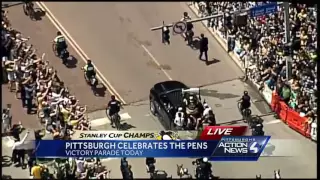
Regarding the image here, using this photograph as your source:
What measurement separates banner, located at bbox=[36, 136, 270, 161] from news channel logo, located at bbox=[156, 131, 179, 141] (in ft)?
1.66

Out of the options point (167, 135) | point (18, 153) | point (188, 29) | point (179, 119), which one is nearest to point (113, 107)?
point (179, 119)

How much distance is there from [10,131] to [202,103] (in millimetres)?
7269

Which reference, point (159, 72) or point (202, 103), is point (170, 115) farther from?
point (159, 72)

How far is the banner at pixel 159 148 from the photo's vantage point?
3050 centimetres

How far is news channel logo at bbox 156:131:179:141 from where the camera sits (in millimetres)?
31703

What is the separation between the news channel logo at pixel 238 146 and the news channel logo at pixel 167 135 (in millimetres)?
1883

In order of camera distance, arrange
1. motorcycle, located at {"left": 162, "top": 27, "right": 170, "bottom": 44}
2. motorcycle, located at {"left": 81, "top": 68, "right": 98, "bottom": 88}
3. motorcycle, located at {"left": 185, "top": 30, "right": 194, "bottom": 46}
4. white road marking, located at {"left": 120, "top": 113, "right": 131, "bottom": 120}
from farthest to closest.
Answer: motorcycle, located at {"left": 185, "top": 30, "right": 194, "bottom": 46} < motorcycle, located at {"left": 162, "top": 27, "right": 170, "bottom": 44} < motorcycle, located at {"left": 81, "top": 68, "right": 98, "bottom": 88} < white road marking, located at {"left": 120, "top": 113, "right": 131, "bottom": 120}

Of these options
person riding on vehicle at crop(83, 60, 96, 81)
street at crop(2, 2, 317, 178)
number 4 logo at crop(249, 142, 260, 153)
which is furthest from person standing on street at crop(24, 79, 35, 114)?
number 4 logo at crop(249, 142, 260, 153)

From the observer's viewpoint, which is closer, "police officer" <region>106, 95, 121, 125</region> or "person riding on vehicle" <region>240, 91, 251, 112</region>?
"police officer" <region>106, 95, 121, 125</region>

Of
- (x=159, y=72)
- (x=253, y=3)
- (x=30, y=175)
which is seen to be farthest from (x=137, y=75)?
(x=30, y=175)

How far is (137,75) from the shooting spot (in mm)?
39875

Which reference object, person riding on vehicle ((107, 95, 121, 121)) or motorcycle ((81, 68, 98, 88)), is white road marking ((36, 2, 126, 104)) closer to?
motorcycle ((81, 68, 98, 88))

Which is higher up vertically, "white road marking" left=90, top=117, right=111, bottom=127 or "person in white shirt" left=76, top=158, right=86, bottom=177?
"white road marking" left=90, top=117, right=111, bottom=127

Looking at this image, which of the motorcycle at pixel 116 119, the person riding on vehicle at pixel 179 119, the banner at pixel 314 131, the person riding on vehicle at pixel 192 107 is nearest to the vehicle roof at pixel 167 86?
the person riding on vehicle at pixel 192 107
